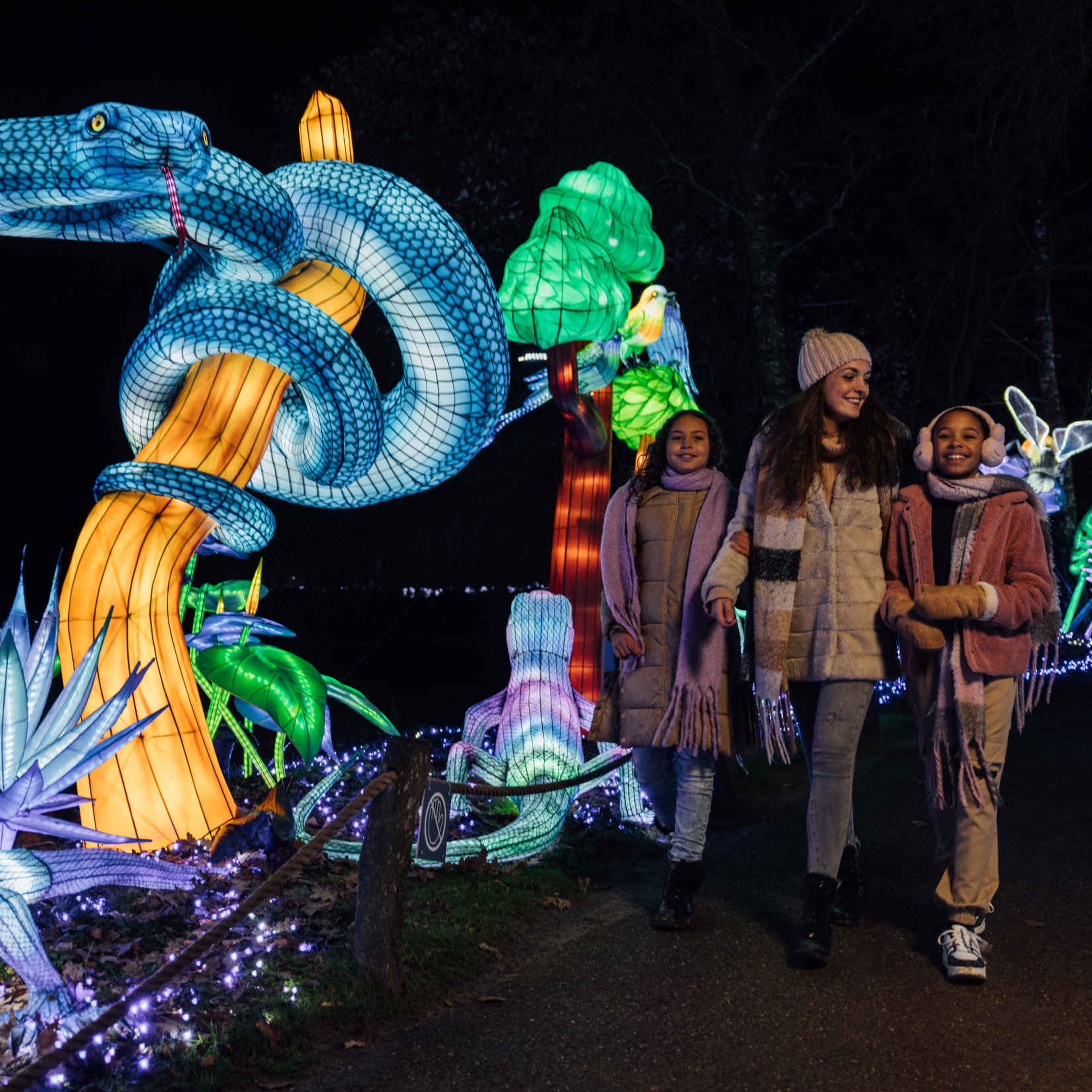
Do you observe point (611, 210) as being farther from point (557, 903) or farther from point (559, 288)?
point (557, 903)

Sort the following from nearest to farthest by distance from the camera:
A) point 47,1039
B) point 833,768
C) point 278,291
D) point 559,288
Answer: point 47,1039, point 833,768, point 278,291, point 559,288

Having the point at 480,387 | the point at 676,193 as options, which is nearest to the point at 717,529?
the point at 480,387

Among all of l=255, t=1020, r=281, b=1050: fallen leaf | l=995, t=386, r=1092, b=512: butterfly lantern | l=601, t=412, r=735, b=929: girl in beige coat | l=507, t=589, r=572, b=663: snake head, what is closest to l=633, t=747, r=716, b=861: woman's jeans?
l=601, t=412, r=735, b=929: girl in beige coat

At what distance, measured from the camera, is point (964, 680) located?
366 centimetres

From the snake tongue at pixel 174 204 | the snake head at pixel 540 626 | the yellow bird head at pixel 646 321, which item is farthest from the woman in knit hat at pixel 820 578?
the yellow bird head at pixel 646 321

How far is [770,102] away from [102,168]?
25.5 ft

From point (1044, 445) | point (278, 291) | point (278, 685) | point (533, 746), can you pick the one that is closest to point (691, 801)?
point (533, 746)

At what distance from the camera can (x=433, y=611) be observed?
21.2 metres

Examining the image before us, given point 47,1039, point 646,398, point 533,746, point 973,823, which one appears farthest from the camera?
point 646,398

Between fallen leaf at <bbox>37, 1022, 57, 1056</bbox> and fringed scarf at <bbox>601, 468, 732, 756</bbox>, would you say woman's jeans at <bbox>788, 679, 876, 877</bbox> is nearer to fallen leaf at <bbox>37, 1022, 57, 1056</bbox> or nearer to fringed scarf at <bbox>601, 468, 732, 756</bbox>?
fringed scarf at <bbox>601, 468, 732, 756</bbox>

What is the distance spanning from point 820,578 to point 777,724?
554mm

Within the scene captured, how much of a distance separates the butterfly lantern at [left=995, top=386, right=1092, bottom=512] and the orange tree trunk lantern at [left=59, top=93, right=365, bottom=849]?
13.5 meters

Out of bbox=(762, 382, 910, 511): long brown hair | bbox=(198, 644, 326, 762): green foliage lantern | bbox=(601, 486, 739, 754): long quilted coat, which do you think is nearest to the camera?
bbox=(762, 382, 910, 511): long brown hair

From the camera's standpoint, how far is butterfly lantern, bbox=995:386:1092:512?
1622 centimetres
